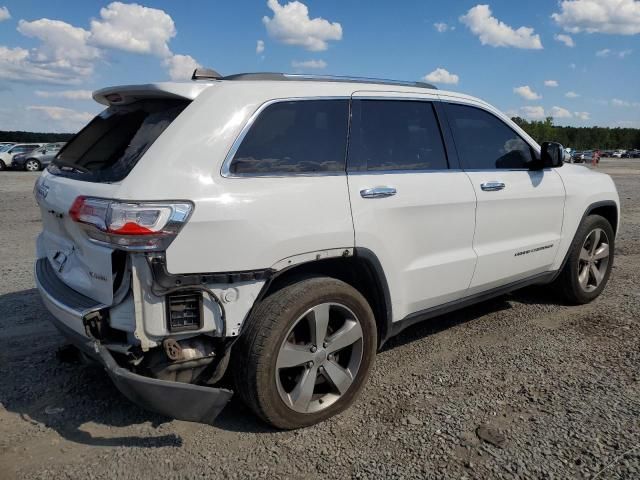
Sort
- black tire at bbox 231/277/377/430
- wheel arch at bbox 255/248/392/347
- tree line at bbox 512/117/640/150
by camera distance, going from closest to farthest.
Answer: black tire at bbox 231/277/377/430, wheel arch at bbox 255/248/392/347, tree line at bbox 512/117/640/150

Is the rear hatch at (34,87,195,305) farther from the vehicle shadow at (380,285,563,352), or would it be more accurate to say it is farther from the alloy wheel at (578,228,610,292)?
the alloy wheel at (578,228,610,292)

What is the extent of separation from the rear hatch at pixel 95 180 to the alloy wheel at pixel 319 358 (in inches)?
39.1

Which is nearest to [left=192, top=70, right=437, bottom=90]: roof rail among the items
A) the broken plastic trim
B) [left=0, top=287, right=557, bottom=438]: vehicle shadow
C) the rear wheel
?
the broken plastic trim

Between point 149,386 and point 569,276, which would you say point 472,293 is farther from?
point 149,386

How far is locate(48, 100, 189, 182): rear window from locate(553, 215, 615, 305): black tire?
12.3ft

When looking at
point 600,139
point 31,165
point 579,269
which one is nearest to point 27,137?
point 31,165

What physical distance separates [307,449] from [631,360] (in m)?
2.56

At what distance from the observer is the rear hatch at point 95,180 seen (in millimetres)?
2641

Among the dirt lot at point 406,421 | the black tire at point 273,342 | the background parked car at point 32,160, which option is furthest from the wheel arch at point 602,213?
the background parked car at point 32,160

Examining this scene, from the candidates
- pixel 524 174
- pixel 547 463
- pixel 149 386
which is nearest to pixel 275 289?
pixel 149 386

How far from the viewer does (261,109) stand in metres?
2.91

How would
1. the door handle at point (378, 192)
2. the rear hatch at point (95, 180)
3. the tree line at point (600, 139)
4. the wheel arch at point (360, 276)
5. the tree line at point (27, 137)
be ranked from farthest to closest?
the tree line at point (600, 139), the tree line at point (27, 137), the door handle at point (378, 192), the wheel arch at point (360, 276), the rear hatch at point (95, 180)

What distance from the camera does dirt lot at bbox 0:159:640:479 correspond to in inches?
107

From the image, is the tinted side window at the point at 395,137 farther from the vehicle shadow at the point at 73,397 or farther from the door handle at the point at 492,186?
the vehicle shadow at the point at 73,397
